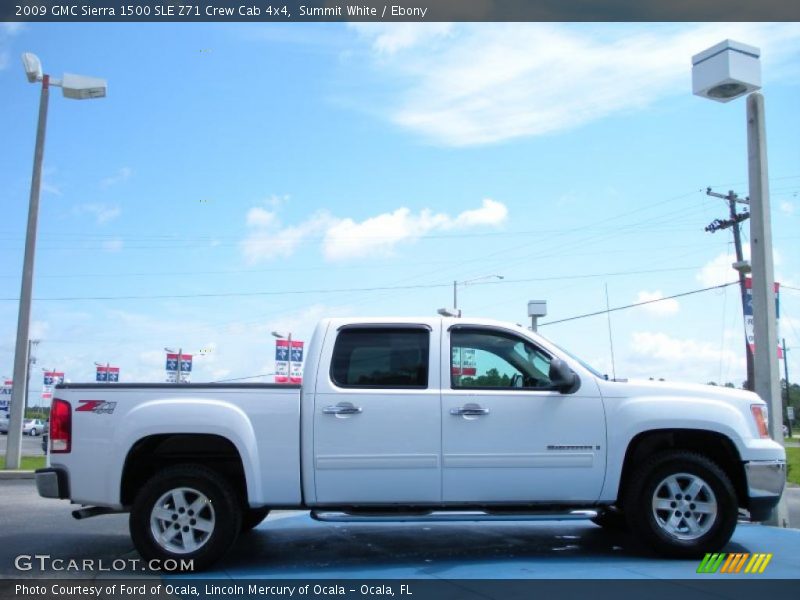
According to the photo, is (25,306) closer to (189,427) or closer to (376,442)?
(189,427)

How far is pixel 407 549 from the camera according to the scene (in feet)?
22.9

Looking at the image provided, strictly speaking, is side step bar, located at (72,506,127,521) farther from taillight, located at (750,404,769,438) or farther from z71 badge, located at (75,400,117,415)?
taillight, located at (750,404,769,438)

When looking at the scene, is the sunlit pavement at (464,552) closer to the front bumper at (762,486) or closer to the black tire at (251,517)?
the black tire at (251,517)

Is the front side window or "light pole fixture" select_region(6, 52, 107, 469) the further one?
"light pole fixture" select_region(6, 52, 107, 469)

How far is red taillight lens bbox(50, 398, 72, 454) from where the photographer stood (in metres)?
6.26

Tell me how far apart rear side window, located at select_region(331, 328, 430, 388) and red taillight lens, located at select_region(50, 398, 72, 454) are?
2.07 meters

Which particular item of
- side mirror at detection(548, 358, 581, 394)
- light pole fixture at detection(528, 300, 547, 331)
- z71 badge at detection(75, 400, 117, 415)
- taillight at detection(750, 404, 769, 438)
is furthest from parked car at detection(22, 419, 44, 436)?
taillight at detection(750, 404, 769, 438)

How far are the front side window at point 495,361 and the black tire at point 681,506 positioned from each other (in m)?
1.06

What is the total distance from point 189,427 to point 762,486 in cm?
449

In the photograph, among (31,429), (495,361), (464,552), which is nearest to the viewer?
(495,361)

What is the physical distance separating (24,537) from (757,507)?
6.69 meters

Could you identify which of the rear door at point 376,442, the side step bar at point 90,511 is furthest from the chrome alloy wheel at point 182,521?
the rear door at point 376,442

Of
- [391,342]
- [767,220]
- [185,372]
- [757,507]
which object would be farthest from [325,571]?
[185,372]

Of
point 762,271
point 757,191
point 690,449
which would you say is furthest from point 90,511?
point 757,191
